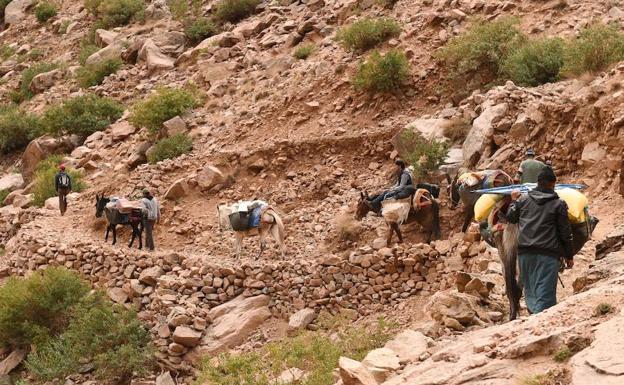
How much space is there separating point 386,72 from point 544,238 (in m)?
10.8

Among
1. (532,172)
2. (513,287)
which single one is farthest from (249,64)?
(513,287)

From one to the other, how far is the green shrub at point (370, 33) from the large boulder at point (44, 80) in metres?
12.7

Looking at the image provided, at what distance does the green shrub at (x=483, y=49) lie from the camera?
15.7 meters

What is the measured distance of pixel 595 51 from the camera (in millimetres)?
12898

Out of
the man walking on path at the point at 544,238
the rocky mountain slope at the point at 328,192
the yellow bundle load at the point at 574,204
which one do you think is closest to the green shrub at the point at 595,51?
the rocky mountain slope at the point at 328,192

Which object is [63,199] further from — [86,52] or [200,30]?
[86,52]

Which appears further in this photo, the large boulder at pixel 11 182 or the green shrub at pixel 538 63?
the large boulder at pixel 11 182

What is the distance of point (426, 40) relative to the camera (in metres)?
17.9

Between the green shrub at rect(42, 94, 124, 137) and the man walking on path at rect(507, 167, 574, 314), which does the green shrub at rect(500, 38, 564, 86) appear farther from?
the green shrub at rect(42, 94, 124, 137)

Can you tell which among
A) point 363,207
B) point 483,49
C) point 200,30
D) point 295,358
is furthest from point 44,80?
point 295,358

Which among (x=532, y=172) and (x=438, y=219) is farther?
(x=438, y=219)

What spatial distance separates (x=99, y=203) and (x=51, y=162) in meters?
5.58

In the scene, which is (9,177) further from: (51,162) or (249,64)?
(249,64)

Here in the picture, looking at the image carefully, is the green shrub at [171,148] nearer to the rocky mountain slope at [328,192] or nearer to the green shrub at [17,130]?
the rocky mountain slope at [328,192]
